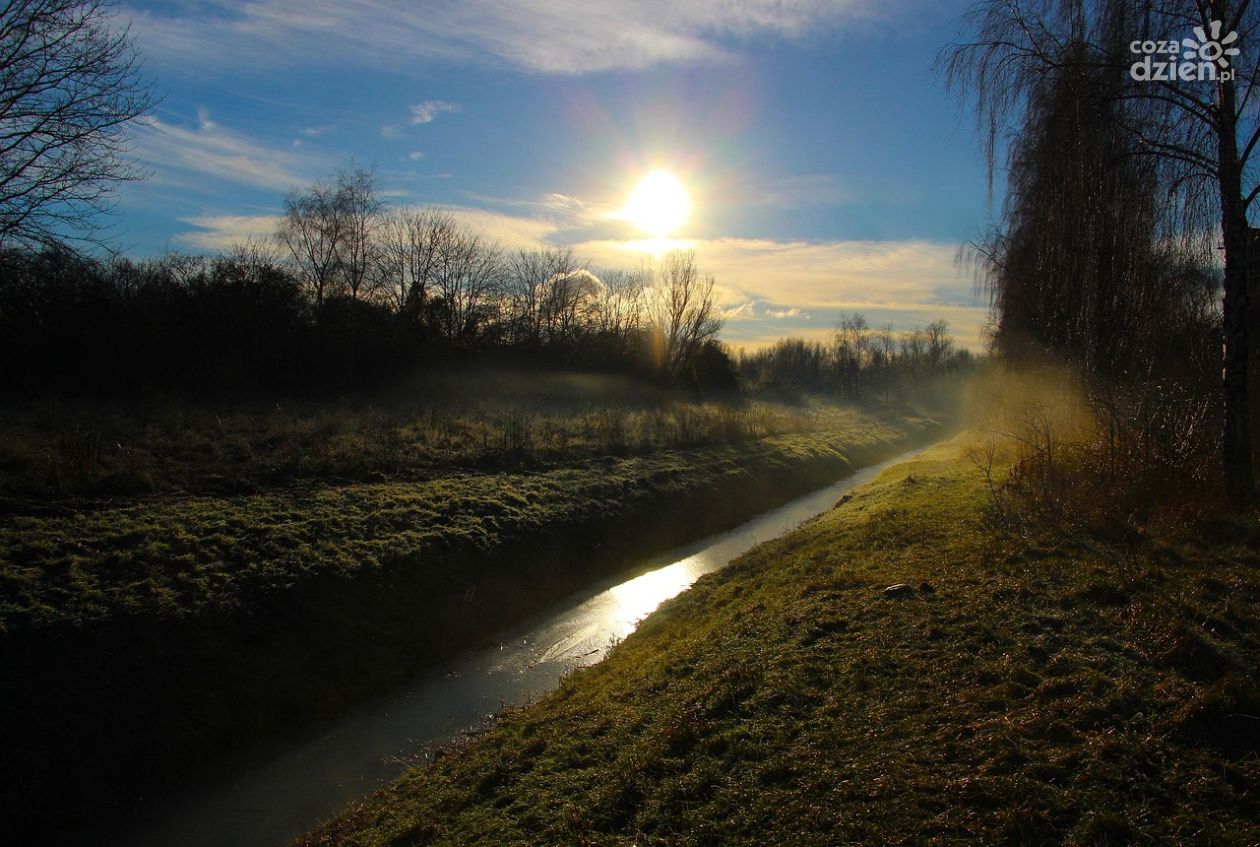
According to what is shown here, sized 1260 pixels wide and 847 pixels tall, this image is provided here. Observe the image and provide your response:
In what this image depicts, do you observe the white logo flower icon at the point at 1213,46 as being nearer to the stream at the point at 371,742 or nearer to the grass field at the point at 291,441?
the stream at the point at 371,742

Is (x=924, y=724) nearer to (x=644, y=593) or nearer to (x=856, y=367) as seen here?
(x=644, y=593)

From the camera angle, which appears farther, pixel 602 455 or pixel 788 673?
pixel 602 455

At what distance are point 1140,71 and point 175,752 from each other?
14.0 m

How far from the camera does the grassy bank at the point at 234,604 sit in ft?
24.5

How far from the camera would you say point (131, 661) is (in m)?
8.30

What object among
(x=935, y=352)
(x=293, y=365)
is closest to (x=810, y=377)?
(x=935, y=352)

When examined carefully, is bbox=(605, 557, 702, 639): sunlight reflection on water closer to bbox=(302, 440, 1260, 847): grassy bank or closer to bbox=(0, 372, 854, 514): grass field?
bbox=(302, 440, 1260, 847): grassy bank

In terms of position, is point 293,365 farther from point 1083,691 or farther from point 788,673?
point 1083,691

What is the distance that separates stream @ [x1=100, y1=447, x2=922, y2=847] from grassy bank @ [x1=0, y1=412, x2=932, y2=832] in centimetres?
44

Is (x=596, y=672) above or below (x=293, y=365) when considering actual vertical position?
below

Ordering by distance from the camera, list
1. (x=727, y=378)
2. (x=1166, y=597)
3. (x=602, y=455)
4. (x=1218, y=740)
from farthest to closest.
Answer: (x=727, y=378) < (x=602, y=455) < (x=1166, y=597) < (x=1218, y=740)

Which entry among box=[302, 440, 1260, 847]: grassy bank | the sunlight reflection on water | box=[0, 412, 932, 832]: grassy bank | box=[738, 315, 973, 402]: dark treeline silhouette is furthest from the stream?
box=[738, 315, 973, 402]: dark treeline silhouette

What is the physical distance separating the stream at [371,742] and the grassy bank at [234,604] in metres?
0.44

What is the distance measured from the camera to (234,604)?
9.72 m
